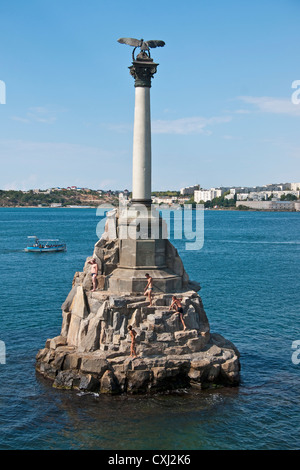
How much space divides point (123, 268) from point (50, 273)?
79.5ft

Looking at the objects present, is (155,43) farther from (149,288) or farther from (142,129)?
(149,288)

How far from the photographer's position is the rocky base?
16.7m

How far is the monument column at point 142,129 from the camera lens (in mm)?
20000

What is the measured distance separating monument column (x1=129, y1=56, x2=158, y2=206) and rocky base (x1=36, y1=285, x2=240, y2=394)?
4.25 m

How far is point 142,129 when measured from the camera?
20156 millimetres

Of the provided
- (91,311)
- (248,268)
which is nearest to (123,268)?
(91,311)

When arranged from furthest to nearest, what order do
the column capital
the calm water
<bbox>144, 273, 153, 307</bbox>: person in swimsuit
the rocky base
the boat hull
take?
the boat hull, the column capital, <bbox>144, 273, 153, 307</bbox>: person in swimsuit, the rocky base, the calm water

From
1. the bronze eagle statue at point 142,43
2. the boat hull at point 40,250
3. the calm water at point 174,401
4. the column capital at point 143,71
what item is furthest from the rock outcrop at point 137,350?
the boat hull at point 40,250

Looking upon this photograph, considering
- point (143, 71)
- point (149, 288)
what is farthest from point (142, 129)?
point (149, 288)

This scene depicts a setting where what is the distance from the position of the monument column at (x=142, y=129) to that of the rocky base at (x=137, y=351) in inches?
167

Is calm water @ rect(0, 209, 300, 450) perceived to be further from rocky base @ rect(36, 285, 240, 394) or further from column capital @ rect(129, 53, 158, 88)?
column capital @ rect(129, 53, 158, 88)

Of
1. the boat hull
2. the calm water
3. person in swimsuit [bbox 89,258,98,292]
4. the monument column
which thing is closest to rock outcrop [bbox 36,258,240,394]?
person in swimsuit [bbox 89,258,98,292]

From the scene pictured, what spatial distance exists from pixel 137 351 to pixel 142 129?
8.16m
